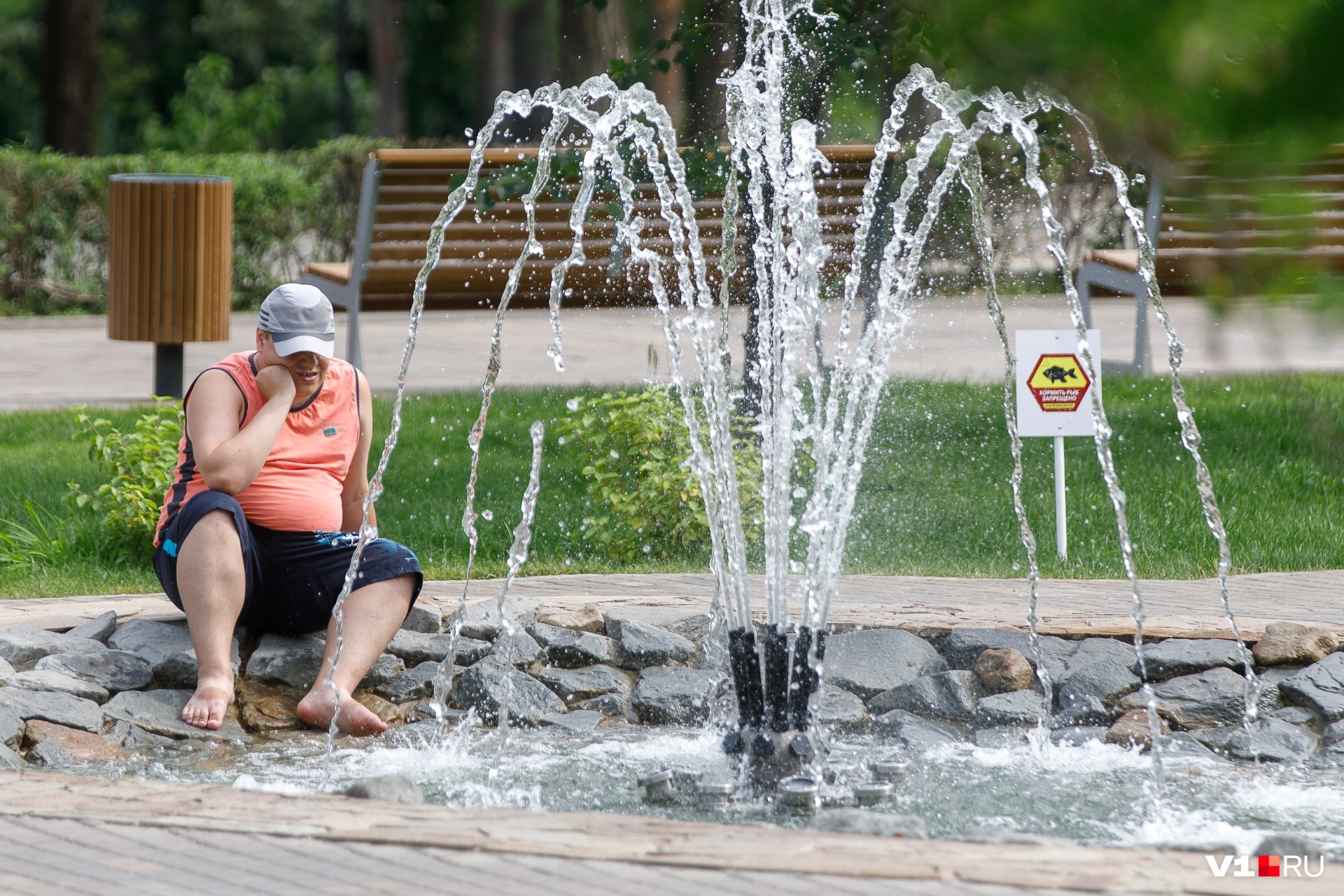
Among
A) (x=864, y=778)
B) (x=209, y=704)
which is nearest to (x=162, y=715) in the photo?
(x=209, y=704)

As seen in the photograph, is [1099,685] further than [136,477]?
No

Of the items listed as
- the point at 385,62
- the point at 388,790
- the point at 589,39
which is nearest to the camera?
the point at 388,790

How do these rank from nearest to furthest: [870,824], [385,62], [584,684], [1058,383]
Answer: [870,824]
[584,684]
[1058,383]
[385,62]

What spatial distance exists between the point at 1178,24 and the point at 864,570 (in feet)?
15.9

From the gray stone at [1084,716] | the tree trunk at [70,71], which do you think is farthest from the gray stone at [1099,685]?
the tree trunk at [70,71]

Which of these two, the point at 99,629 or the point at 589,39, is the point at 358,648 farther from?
the point at 589,39

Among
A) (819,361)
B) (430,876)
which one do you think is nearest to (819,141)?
(819,361)

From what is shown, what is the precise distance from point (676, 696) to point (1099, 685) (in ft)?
3.60

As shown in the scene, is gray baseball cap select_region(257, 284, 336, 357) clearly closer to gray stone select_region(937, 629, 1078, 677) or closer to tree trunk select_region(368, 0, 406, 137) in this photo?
gray stone select_region(937, 629, 1078, 677)

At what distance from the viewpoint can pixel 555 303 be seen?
5.45 metres

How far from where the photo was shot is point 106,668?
13.8 ft

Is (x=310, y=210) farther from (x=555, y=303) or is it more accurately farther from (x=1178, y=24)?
(x=1178, y=24)

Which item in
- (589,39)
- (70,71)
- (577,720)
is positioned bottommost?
(577,720)

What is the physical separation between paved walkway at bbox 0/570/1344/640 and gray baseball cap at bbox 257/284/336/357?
850 millimetres
